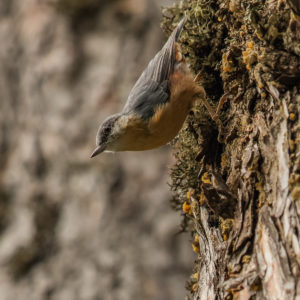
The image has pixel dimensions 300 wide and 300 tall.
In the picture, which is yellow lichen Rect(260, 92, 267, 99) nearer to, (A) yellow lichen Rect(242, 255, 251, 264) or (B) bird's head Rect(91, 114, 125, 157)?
(A) yellow lichen Rect(242, 255, 251, 264)

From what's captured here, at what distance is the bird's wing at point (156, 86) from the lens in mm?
3133

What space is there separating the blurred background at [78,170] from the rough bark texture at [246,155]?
436 cm

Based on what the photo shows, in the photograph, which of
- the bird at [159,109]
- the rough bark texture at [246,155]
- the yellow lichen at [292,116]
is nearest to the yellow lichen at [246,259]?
the rough bark texture at [246,155]

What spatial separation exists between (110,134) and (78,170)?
4350mm

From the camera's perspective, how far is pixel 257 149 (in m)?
2.31

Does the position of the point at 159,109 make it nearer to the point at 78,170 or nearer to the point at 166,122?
the point at 166,122

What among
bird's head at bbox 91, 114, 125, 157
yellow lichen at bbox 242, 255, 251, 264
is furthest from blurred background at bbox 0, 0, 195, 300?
yellow lichen at bbox 242, 255, 251, 264

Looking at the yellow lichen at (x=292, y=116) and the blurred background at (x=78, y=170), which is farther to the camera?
the blurred background at (x=78, y=170)

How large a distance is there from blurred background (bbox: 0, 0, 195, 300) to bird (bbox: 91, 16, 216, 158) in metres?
4.13

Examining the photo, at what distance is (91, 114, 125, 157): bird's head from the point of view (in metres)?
3.16

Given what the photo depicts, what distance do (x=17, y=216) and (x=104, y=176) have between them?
1.41m

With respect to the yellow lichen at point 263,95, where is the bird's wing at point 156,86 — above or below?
above

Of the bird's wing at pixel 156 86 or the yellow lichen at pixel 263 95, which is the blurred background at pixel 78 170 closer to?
the bird's wing at pixel 156 86

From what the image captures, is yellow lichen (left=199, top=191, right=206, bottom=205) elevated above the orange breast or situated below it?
below
